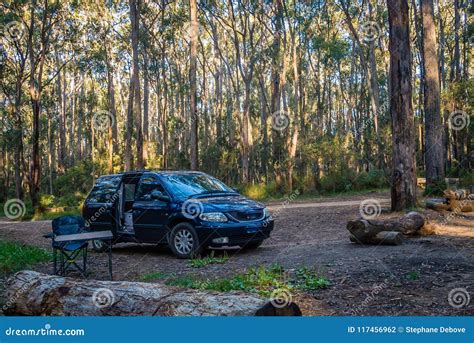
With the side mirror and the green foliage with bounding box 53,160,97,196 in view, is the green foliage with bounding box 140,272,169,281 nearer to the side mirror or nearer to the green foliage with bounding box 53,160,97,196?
the side mirror

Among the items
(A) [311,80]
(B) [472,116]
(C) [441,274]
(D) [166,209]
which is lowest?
(C) [441,274]

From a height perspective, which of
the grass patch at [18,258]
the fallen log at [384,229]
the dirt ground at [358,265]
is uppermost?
the fallen log at [384,229]

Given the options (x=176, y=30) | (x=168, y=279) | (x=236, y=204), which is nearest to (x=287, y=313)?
(x=168, y=279)

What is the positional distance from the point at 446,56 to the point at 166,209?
149 ft

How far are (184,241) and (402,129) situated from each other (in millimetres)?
7477

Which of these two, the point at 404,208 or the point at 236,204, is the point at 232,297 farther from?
the point at 404,208

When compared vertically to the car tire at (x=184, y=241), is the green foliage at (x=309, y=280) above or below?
below

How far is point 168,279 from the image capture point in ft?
23.7

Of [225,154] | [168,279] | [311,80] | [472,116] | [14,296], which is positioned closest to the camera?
[14,296]

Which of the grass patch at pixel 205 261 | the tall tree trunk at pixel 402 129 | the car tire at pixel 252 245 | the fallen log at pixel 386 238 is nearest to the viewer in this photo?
the grass patch at pixel 205 261

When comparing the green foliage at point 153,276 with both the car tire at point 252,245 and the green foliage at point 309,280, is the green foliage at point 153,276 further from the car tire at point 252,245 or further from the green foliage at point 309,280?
the car tire at point 252,245

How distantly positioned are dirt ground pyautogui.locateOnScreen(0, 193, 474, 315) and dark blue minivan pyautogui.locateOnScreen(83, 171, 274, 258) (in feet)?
1.32

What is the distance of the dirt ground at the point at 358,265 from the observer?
552 centimetres

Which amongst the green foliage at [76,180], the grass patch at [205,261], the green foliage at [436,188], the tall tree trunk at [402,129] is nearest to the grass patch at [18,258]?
the grass patch at [205,261]
